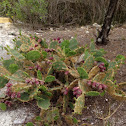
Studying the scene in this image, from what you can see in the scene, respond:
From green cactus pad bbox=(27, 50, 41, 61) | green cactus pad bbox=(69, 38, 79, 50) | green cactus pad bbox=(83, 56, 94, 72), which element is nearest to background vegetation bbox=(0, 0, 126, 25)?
green cactus pad bbox=(69, 38, 79, 50)

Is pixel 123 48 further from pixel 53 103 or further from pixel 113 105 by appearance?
pixel 53 103

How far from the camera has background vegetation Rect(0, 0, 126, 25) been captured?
10.7 feet

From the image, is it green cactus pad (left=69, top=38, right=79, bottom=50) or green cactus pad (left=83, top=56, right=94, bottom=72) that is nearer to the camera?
green cactus pad (left=83, top=56, right=94, bottom=72)

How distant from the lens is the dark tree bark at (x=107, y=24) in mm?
1995

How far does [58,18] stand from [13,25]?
877 mm

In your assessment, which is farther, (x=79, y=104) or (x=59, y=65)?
(x=59, y=65)

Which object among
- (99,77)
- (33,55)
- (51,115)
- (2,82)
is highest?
(33,55)

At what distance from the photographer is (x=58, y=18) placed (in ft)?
11.6

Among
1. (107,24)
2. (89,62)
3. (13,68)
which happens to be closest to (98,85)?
(89,62)

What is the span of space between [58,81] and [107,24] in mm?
1052

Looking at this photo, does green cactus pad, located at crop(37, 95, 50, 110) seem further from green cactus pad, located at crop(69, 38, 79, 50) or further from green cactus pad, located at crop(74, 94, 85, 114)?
green cactus pad, located at crop(69, 38, 79, 50)

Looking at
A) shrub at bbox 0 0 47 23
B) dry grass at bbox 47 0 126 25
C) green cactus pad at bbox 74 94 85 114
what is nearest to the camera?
green cactus pad at bbox 74 94 85 114

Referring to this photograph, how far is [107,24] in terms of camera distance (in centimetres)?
209

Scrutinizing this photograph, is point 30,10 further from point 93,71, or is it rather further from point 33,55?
point 93,71
